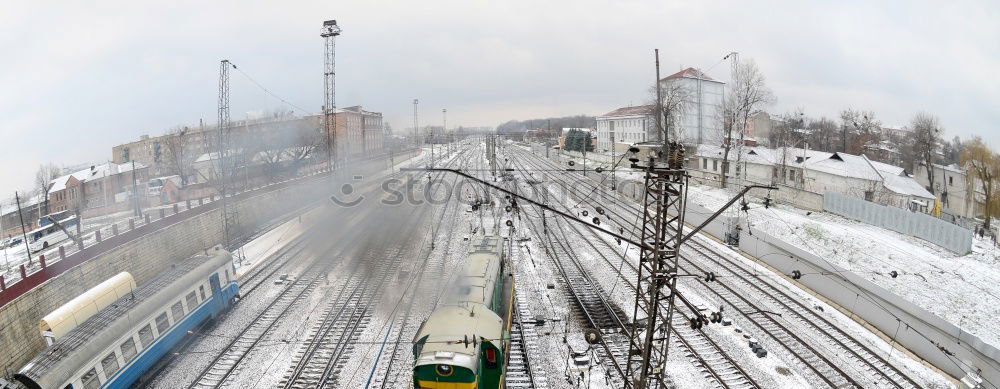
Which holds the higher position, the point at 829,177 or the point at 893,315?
the point at 829,177

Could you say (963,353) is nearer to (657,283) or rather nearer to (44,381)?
(657,283)

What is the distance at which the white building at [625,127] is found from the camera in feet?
222

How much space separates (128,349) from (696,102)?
61.2m

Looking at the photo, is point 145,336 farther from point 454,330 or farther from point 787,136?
point 787,136

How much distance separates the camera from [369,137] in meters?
84.8

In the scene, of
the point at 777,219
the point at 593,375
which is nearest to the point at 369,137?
the point at 777,219

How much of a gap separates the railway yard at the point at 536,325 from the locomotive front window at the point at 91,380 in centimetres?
211

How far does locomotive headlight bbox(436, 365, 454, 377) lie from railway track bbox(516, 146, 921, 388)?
1001 centimetres

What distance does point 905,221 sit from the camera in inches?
1060

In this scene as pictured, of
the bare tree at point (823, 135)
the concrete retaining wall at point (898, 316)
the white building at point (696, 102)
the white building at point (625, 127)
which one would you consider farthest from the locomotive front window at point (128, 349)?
the bare tree at point (823, 135)

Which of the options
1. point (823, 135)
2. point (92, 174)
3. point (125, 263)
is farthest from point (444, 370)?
point (823, 135)

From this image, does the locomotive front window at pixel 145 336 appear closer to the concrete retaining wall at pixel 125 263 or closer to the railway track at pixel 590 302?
the concrete retaining wall at pixel 125 263

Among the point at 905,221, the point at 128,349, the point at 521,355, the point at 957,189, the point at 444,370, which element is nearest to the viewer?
the point at 444,370

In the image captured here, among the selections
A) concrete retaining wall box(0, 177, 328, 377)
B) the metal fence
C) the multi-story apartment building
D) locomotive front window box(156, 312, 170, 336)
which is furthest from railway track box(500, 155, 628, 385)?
the multi-story apartment building
